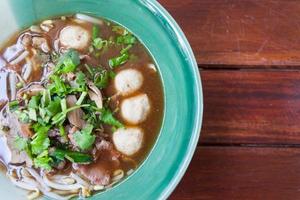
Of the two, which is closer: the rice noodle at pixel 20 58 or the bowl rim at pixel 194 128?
the bowl rim at pixel 194 128

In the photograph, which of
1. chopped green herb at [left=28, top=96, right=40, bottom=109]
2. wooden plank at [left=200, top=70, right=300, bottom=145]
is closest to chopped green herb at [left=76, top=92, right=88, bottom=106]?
chopped green herb at [left=28, top=96, right=40, bottom=109]

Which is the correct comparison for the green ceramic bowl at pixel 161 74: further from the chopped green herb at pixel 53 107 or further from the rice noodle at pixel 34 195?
the chopped green herb at pixel 53 107

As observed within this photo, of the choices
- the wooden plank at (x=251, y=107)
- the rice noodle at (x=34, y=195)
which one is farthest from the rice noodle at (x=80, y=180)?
the wooden plank at (x=251, y=107)

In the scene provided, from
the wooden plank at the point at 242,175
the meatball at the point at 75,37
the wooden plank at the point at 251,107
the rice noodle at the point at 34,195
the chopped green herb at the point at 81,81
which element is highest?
the meatball at the point at 75,37

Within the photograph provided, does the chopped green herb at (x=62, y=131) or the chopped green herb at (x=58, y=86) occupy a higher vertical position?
the chopped green herb at (x=58, y=86)

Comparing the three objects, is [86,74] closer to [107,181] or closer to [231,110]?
[107,181]

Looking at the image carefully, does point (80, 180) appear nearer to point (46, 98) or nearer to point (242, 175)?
point (46, 98)

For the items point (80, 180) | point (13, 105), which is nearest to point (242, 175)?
point (80, 180)

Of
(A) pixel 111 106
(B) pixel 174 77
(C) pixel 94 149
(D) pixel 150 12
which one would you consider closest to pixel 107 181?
(C) pixel 94 149
